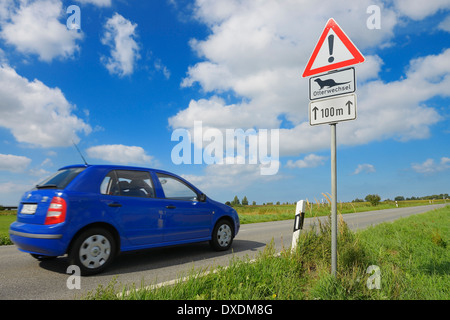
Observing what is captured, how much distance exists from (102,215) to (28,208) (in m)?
1.28

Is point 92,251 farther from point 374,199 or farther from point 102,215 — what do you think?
point 374,199

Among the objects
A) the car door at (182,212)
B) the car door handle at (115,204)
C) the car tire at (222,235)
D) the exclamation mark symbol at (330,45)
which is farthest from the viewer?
the car tire at (222,235)

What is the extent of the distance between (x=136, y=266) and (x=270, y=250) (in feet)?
7.91

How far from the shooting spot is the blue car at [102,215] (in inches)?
187

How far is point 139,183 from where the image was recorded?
583cm

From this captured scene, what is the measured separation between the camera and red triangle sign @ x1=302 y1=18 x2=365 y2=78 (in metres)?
3.98

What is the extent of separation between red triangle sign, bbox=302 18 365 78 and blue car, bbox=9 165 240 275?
342 cm

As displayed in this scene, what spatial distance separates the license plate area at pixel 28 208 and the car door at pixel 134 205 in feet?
3.49

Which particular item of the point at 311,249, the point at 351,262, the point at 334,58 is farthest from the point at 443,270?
the point at 334,58

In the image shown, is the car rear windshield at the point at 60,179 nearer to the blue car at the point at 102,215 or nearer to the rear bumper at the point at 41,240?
the blue car at the point at 102,215

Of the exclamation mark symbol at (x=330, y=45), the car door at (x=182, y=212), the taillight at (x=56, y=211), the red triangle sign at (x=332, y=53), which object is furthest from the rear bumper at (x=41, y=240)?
the exclamation mark symbol at (x=330, y=45)

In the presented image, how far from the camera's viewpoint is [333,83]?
4.07m

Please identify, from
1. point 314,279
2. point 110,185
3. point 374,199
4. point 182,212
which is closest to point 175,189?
point 182,212
